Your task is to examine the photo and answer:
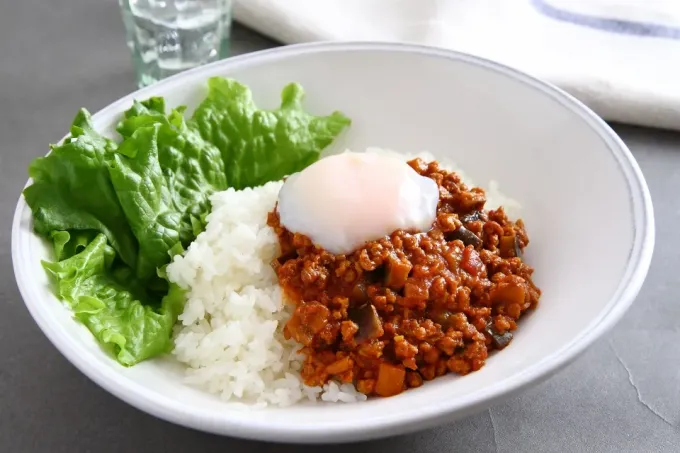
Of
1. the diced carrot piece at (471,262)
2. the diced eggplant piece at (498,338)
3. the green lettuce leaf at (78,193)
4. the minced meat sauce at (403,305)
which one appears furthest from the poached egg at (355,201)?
the green lettuce leaf at (78,193)

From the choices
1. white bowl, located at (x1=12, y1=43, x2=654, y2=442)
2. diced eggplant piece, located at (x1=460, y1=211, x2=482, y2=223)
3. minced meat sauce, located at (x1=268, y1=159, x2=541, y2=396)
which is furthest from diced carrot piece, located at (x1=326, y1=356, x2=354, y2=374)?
diced eggplant piece, located at (x1=460, y1=211, x2=482, y2=223)

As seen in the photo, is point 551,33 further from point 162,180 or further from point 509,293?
point 162,180

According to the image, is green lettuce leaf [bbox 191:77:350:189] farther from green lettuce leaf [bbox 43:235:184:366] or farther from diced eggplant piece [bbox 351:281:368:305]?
diced eggplant piece [bbox 351:281:368:305]

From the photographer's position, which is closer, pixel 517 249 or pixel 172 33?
pixel 517 249

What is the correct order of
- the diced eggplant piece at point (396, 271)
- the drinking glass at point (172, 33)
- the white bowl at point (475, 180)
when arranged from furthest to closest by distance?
the drinking glass at point (172, 33)
the diced eggplant piece at point (396, 271)
the white bowl at point (475, 180)

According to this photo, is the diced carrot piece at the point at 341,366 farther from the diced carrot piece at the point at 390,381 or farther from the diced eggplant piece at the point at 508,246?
the diced eggplant piece at the point at 508,246

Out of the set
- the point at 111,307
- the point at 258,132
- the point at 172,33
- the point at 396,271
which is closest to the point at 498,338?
the point at 396,271
